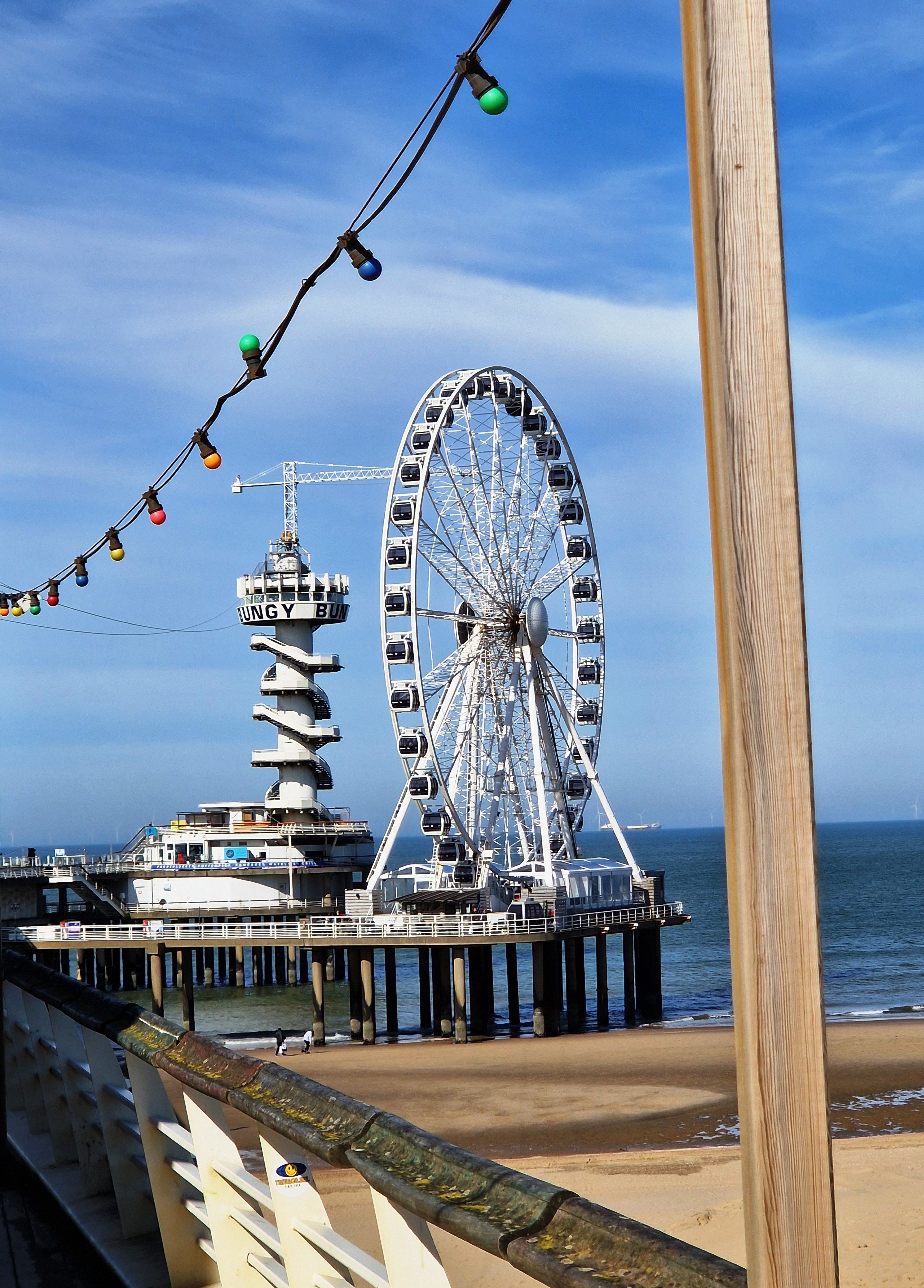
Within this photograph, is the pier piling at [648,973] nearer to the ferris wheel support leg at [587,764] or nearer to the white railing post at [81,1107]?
the ferris wheel support leg at [587,764]

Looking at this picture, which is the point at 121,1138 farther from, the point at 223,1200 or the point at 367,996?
the point at 367,996

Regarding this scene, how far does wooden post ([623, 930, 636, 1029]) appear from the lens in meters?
41.1

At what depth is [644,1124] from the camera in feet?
80.0

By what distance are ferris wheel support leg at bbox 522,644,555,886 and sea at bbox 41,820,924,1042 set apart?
16.7 ft

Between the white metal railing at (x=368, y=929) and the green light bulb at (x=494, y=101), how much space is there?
32456 millimetres

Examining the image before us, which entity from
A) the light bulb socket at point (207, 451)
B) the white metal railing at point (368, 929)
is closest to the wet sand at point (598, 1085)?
the white metal railing at point (368, 929)

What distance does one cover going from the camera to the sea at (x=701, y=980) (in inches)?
1732

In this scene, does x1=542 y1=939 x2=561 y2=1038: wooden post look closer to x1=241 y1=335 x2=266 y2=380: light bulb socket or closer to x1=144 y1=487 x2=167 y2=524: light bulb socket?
x1=144 y1=487 x2=167 y2=524: light bulb socket

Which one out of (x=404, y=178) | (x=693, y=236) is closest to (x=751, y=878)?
(x=693, y=236)

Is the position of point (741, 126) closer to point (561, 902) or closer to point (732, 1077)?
point (732, 1077)

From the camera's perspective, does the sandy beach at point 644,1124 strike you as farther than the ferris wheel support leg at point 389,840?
No

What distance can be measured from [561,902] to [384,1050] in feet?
23.0

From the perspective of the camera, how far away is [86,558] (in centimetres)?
1426

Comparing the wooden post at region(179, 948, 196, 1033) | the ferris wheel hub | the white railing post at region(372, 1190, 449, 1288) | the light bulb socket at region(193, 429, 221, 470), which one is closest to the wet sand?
the wooden post at region(179, 948, 196, 1033)
